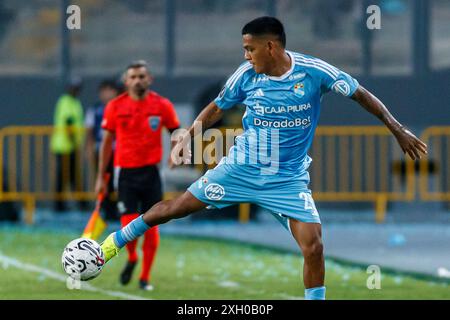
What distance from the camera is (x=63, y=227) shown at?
77.9 ft

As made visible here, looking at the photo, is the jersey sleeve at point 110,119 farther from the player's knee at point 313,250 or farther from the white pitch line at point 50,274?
the player's knee at point 313,250

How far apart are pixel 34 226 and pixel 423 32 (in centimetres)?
790

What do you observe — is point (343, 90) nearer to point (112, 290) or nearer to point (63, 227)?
point (112, 290)

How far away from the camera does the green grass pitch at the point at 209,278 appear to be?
557 inches

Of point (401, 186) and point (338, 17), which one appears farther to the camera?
point (338, 17)

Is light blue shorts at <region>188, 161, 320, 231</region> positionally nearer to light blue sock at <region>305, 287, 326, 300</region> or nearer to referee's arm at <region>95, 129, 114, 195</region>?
light blue sock at <region>305, 287, 326, 300</region>

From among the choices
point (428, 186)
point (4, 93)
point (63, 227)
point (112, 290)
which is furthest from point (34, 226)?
point (112, 290)

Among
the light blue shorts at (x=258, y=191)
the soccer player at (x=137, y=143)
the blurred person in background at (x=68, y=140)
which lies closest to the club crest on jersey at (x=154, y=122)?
the soccer player at (x=137, y=143)

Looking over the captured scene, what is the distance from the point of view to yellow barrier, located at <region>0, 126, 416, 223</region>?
24.2m

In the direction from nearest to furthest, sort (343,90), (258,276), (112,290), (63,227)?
(343,90) → (112,290) → (258,276) → (63,227)

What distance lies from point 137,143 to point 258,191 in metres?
3.67

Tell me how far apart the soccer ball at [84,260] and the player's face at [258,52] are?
1.89m

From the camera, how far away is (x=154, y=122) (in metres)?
15.2

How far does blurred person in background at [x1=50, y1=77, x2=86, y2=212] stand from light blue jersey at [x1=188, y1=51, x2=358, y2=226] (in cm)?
1300
